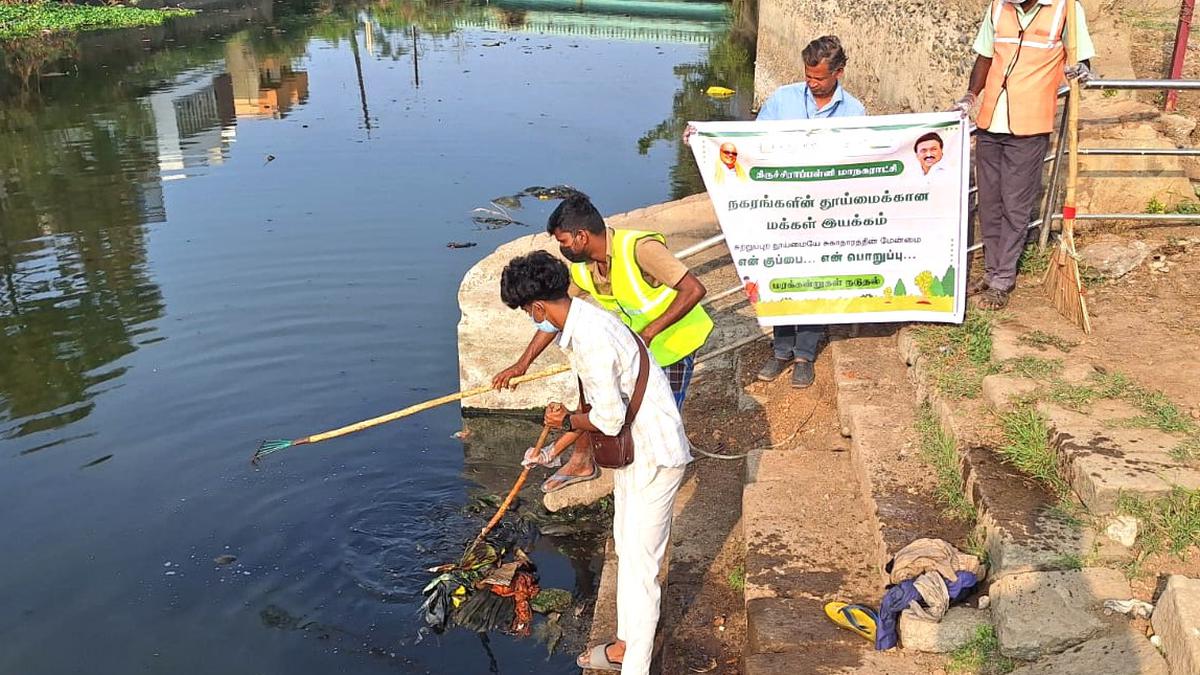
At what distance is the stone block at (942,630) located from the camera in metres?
3.71

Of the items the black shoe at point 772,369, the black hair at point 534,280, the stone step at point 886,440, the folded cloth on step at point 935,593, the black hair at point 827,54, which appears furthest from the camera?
the black shoe at point 772,369

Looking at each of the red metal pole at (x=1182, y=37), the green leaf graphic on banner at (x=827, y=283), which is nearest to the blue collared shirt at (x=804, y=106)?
the green leaf graphic on banner at (x=827, y=283)

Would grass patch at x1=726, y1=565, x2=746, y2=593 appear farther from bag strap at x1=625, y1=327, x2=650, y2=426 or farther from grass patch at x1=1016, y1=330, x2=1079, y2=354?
grass patch at x1=1016, y1=330, x2=1079, y2=354

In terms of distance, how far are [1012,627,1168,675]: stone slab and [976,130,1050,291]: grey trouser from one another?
281 cm

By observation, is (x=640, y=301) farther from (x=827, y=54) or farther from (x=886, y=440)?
(x=827, y=54)

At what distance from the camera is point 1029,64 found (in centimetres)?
543

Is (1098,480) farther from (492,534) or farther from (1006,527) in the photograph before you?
(492,534)

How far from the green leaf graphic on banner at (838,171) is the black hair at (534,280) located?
2504 mm

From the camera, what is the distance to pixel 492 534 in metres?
6.27

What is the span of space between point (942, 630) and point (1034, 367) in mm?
1744

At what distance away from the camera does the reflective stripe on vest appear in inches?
175

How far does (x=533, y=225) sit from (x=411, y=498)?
644cm

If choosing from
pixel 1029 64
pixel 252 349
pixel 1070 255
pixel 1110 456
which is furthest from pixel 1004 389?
pixel 252 349

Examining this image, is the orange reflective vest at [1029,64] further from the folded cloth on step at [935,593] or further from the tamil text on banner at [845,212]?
the folded cloth on step at [935,593]
